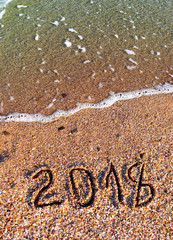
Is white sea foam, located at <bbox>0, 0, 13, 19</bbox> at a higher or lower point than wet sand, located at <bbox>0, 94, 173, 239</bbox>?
higher

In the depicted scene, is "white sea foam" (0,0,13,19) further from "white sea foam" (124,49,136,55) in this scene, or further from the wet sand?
the wet sand

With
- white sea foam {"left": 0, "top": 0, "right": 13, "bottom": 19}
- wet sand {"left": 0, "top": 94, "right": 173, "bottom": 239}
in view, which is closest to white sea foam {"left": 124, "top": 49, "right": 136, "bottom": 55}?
wet sand {"left": 0, "top": 94, "right": 173, "bottom": 239}

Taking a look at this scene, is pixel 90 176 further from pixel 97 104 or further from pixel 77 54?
pixel 77 54

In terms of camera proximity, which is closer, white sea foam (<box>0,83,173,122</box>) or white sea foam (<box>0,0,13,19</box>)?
white sea foam (<box>0,83,173,122</box>)

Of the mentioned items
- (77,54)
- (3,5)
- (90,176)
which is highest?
(3,5)

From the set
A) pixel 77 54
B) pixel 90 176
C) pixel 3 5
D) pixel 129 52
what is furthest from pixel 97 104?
pixel 3 5

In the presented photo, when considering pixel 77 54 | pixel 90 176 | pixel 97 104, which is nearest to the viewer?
pixel 90 176

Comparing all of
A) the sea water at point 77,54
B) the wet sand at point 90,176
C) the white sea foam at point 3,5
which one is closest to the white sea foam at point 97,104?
the sea water at point 77,54
